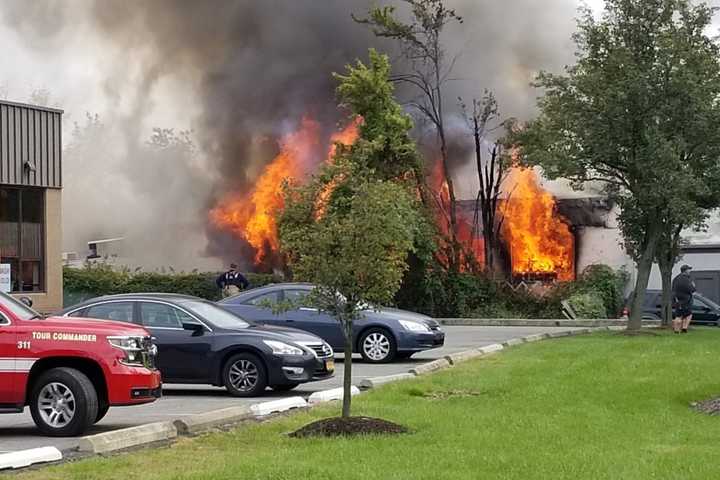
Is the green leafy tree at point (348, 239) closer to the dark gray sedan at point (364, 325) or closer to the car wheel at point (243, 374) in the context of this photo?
the car wheel at point (243, 374)

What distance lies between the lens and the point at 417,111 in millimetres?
40562

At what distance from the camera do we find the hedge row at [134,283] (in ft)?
109

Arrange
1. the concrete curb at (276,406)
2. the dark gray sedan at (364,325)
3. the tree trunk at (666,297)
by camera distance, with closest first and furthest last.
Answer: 1. the concrete curb at (276,406)
2. the dark gray sedan at (364,325)
3. the tree trunk at (666,297)

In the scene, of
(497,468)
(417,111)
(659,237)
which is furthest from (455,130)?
(497,468)

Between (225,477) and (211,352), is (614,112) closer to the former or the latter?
(211,352)

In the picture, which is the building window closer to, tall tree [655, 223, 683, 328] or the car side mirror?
tall tree [655, 223, 683, 328]

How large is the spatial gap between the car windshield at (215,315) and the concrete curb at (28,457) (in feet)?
18.2

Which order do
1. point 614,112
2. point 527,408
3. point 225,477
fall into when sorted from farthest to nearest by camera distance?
point 614,112 → point 527,408 → point 225,477

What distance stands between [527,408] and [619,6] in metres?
15.9

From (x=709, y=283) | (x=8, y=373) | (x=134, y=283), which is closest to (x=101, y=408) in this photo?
(x=8, y=373)

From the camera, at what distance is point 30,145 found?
2997cm

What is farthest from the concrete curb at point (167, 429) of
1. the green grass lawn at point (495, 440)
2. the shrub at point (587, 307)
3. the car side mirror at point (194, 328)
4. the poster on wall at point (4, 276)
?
the shrub at point (587, 307)

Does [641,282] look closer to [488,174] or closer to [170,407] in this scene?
[488,174]

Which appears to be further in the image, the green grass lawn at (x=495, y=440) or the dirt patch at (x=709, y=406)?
the dirt patch at (x=709, y=406)
